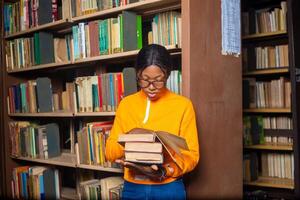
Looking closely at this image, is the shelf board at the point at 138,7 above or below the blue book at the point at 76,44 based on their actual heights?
above

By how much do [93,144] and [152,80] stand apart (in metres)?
0.99

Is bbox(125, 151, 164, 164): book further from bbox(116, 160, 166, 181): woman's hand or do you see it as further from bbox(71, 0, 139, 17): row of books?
bbox(71, 0, 139, 17): row of books

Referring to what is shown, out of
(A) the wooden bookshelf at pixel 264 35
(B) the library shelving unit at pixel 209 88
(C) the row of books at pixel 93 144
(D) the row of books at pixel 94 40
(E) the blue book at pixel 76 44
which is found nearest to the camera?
(B) the library shelving unit at pixel 209 88

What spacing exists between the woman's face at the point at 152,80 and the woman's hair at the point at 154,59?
2 centimetres

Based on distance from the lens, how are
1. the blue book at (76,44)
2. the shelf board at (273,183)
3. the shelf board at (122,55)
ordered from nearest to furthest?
1. the shelf board at (122,55)
2. the blue book at (76,44)
3. the shelf board at (273,183)

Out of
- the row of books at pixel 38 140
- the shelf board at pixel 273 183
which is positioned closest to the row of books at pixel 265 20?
the shelf board at pixel 273 183

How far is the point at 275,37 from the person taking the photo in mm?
3240

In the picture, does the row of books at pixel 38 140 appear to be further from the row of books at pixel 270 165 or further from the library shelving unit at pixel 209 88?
the row of books at pixel 270 165

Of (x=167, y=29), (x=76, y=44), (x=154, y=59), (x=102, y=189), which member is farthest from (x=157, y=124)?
(x=76, y=44)

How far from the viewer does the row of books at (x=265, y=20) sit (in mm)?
3119

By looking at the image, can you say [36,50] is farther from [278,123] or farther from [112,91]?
[278,123]

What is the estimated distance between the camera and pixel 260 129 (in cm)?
321

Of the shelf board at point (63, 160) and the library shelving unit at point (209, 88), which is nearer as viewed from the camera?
the library shelving unit at point (209, 88)

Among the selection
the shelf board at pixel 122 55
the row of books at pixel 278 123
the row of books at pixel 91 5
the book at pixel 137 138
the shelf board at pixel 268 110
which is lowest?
the row of books at pixel 278 123
